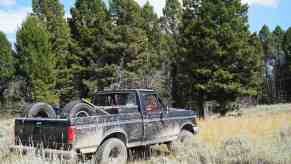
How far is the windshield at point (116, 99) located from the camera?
31.5 ft

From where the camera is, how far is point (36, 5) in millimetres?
37594

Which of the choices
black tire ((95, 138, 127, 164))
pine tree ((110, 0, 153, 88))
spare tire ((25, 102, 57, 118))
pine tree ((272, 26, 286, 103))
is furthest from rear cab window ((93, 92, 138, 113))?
pine tree ((272, 26, 286, 103))

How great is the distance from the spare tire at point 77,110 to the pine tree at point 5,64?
1201 inches

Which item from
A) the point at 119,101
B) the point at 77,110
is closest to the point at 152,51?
the point at 119,101

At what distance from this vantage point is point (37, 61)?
1361 inches

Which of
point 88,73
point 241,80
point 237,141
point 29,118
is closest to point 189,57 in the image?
point 241,80

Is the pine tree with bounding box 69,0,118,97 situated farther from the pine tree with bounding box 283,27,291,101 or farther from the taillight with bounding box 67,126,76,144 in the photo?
the pine tree with bounding box 283,27,291,101

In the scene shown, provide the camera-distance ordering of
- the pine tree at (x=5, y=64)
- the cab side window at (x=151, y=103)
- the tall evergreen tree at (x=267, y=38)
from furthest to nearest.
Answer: the tall evergreen tree at (x=267, y=38) → the pine tree at (x=5, y=64) → the cab side window at (x=151, y=103)

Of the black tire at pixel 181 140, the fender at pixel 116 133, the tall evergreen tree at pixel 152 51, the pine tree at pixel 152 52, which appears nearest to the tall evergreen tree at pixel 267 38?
the pine tree at pixel 152 52

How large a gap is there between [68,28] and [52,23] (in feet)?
6.07

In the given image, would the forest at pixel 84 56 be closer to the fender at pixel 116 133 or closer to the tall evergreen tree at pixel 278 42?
the fender at pixel 116 133

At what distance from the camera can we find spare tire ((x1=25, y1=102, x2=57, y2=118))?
881 cm

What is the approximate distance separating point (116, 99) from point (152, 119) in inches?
49.1

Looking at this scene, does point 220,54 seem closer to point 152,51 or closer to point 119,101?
point 119,101
